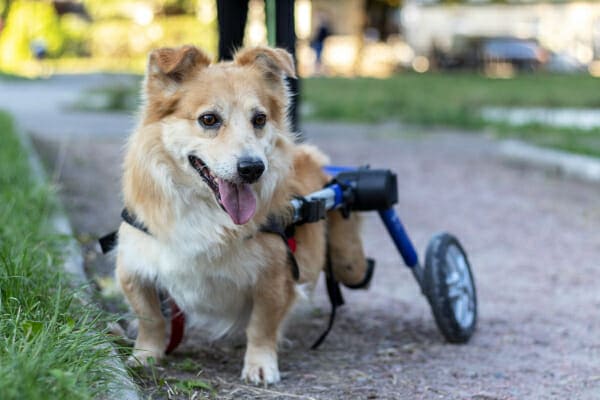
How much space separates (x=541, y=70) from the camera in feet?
89.0

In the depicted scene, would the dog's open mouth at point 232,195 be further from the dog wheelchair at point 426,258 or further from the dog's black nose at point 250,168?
the dog wheelchair at point 426,258

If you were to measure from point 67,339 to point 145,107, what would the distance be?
3.53ft

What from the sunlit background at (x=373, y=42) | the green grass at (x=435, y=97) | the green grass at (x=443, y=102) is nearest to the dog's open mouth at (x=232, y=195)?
the green grass at (x=443, y=102)

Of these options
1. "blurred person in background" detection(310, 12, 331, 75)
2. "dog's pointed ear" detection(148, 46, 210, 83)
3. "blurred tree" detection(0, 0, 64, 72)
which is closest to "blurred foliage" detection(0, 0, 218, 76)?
"blurred tree" detection(0, 0, 64, 72)

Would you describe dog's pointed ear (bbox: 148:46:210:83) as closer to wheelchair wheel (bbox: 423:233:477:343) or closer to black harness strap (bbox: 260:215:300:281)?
black harness strap (bbox: 260:215:300:281)

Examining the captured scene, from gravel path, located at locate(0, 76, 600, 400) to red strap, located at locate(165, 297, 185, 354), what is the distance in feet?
0.20

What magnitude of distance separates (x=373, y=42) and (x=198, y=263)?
2974 centimetres

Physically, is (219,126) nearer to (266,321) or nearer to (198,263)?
(198,263)

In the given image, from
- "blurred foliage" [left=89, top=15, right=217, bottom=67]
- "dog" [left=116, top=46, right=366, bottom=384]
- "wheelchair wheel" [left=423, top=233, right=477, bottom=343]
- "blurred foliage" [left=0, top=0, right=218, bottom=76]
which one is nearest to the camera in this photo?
"dog" [left=116, top=46, right=366, bottom=384]

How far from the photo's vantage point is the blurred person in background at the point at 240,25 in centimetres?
497

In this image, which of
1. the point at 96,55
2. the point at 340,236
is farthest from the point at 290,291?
the point at 96,55

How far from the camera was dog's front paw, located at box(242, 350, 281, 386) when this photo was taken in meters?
3.27

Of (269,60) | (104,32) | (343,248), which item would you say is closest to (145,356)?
(343,248)

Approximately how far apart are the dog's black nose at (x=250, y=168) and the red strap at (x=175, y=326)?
0.73m
